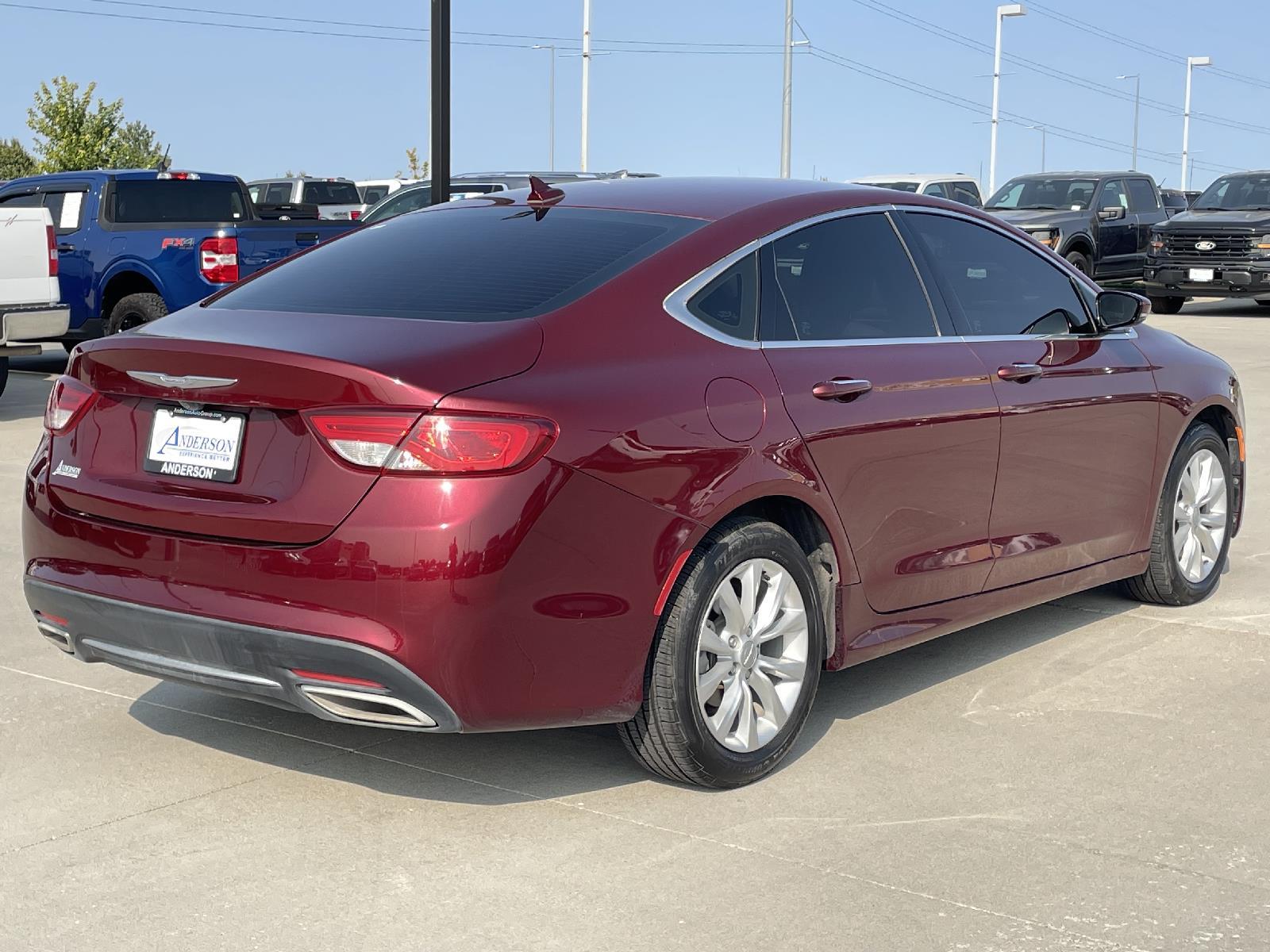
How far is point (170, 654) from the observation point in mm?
4078

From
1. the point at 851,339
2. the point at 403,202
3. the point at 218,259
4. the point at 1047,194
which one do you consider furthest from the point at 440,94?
the point at 1047,194

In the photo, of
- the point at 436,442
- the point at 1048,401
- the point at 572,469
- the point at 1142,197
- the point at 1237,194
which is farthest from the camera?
the point at 1142,197

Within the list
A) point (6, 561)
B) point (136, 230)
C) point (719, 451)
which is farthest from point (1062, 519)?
point (136, 230)

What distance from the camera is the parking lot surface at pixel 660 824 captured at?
3.55 metres

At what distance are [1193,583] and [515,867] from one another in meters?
3.63

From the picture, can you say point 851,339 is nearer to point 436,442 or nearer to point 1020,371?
point 1020,371

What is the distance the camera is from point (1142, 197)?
26.6m

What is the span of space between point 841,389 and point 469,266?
1.07 metres

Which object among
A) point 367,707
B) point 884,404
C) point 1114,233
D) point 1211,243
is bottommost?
point 367,707

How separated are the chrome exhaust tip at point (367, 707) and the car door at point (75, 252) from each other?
36.3 feet

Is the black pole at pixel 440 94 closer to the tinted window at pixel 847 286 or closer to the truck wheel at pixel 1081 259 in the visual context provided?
the tinted window at pixel 847 286

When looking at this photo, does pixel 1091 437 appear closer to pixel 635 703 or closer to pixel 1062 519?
pixel 1062 519

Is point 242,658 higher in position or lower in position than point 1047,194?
lower

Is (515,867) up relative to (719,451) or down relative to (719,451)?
down
